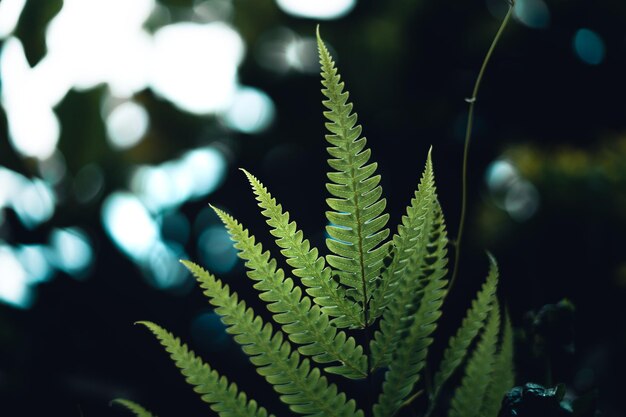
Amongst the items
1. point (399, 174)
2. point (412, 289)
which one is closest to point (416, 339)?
point (412, 289)

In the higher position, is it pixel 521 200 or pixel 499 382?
pixel 521 200

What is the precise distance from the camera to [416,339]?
41 centimetres

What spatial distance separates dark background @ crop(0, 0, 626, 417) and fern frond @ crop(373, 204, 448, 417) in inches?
7.2

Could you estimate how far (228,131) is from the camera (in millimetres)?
2215

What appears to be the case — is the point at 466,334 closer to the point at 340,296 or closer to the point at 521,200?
the point at 340,296

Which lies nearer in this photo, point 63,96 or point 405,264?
point 405,264

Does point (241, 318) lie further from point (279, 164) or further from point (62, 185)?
point (279, 164)

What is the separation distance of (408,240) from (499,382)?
0.17 meters

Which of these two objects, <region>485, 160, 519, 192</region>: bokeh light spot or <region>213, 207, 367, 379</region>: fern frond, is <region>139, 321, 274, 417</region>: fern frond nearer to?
<region>213, 207, 367, 379</region>: fern frond

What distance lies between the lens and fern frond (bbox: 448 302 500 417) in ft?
1.46

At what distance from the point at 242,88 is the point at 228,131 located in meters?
0.23

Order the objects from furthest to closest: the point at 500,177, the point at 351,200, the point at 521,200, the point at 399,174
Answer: the point at 399,174
the point at 500,177
the point at 521,200
the point at 351,200

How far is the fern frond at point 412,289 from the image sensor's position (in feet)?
1.31

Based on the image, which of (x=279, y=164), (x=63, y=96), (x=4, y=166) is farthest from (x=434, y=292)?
(x=279, y=164)
